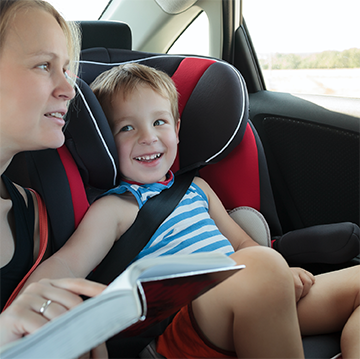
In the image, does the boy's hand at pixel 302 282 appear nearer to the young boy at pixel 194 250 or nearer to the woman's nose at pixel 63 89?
the young boy at pixel 194 250

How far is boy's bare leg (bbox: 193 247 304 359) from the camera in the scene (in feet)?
Answer: 2.38

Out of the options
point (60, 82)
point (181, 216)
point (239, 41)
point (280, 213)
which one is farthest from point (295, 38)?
point (60, 82)

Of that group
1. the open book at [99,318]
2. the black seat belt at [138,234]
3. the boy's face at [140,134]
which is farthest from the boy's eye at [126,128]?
the open book at [99,318]

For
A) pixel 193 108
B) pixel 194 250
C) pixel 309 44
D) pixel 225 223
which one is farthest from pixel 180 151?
pixel 309 44

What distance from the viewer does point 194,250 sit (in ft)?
3.37

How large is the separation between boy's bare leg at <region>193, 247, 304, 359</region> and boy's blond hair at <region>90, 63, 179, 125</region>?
1.99ft

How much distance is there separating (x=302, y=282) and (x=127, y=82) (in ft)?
2.49

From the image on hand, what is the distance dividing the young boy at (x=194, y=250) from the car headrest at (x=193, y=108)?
67 mm

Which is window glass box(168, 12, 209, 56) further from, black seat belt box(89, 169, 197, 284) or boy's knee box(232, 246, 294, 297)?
boy's knee box(232, 246, 294, 297)

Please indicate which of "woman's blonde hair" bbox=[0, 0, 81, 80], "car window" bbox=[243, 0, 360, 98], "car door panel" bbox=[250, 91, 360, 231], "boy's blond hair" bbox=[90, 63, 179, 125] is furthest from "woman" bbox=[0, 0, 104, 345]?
"car window" bbox=[243, 0, 360, 98]

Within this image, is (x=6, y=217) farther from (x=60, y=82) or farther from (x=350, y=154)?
(x=350, y=154)

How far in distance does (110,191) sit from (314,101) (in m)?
0.93

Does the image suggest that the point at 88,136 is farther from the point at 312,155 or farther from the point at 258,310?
the point at 312,155

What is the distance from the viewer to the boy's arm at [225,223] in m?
1.19
